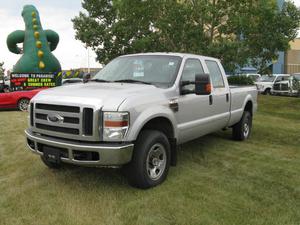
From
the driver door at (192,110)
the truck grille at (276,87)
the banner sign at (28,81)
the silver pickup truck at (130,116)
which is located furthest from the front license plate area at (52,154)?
the truck grille at (276,87)

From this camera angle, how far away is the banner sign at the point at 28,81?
15766 mm

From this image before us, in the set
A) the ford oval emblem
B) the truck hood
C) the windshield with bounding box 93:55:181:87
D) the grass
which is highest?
the windshield with bounding box 93:55:181:87

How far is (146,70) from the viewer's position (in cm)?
513

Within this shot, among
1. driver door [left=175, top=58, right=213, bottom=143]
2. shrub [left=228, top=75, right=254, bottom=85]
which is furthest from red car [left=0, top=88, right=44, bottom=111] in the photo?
shrub [left=228, top=75, right=254, bottom=85]

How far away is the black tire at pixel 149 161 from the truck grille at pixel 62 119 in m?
0.69

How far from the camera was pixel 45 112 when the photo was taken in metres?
4.18

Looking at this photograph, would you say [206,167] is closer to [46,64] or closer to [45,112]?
[45,112]

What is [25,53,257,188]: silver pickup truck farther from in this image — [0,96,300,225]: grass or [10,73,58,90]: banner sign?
[10,73,58,90]: banner sign

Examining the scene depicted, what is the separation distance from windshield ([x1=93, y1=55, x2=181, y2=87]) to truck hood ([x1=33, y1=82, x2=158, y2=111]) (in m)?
0.39

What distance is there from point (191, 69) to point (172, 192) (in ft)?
6.97

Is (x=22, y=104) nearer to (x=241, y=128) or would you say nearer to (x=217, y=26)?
(x=241, y=128)

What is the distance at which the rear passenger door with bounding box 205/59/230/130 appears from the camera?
5875mm

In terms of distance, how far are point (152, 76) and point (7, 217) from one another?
2.75 meters

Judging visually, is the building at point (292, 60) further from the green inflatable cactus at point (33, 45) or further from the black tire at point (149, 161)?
the black tire at point (149, 161)
